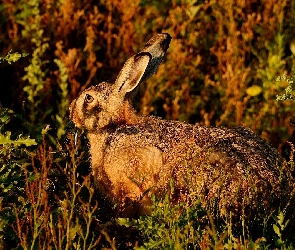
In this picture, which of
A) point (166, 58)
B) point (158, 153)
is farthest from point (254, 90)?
point (158, 153)

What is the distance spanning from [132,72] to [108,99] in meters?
0.28

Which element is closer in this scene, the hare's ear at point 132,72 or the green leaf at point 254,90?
the hare's ear at point 132,72

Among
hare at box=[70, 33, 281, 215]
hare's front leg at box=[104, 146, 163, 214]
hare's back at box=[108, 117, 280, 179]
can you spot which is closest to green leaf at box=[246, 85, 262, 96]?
hare at box=[70, 33, 281, 215]

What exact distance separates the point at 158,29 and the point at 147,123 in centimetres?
246

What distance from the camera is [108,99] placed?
19.4 feet

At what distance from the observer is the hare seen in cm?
490

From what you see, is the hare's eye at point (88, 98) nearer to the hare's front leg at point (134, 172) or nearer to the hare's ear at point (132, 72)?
the hare's ear at point (132, 72)

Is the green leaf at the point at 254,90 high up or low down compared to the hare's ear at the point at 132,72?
down

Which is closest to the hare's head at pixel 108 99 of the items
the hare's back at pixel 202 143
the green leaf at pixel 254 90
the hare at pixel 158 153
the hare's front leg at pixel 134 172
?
the hare at pixel 158 153

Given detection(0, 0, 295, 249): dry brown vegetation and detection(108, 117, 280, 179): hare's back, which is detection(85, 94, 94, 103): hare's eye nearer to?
detection(108, 117, 280, 179): hare's back

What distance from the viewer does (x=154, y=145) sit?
209 inches

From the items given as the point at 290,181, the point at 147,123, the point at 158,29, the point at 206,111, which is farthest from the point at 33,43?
the point at 290,181

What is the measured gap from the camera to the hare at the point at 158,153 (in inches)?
193

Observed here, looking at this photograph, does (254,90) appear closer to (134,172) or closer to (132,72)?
(132,72)
